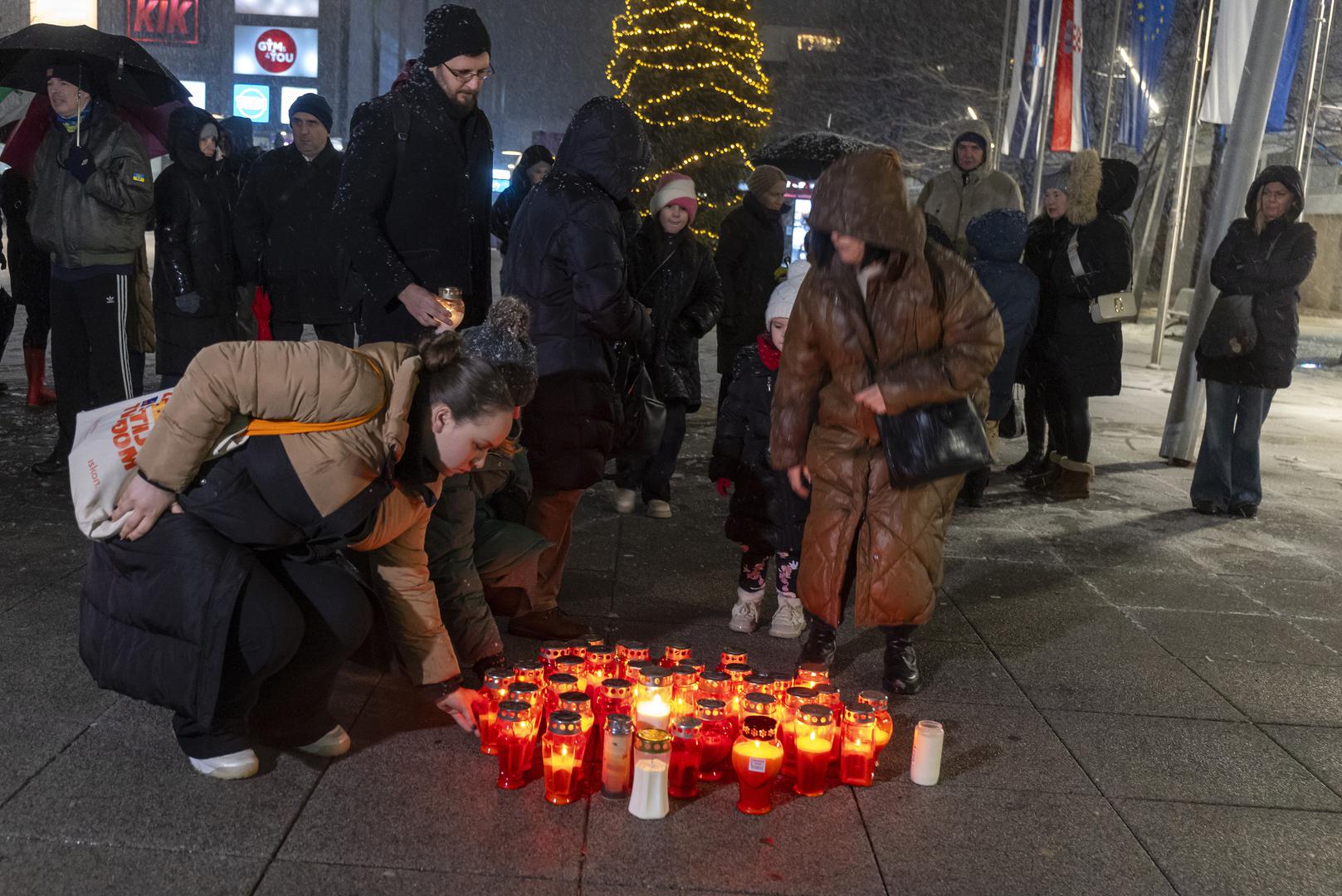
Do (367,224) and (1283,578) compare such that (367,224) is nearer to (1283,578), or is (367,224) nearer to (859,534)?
(859,534)

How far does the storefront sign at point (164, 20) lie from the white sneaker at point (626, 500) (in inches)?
2329

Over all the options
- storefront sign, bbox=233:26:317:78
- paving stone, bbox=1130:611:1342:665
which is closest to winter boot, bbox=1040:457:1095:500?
paving stone, bbox=1130:611:1342:665

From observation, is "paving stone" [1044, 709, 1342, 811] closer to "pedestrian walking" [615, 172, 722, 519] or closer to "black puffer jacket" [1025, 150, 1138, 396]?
"pedestrian walking" [615, 172, 722, 519]

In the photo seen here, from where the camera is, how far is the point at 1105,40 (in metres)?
26.9

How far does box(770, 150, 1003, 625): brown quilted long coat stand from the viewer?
400 cm

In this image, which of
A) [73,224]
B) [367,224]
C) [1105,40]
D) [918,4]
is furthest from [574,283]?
[918,4]

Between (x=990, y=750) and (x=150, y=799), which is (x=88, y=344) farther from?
(x=990, y=750)

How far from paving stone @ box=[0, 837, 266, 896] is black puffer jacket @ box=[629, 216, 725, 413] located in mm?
4060

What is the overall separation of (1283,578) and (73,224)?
21.4 ft

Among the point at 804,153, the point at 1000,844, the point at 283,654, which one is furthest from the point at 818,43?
the point at 283,654

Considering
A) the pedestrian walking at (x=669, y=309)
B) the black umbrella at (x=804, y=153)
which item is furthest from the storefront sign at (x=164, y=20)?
the pedestrian walking at (x=669, y=309)

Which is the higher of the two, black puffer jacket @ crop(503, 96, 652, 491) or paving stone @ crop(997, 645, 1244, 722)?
black puffer jacket @ crop(503, 96, 652, 491)

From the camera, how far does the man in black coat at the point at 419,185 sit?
468cm

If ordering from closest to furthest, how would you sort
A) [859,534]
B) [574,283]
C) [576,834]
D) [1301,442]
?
[576,834] < [859,534] < [574,283] < [1301,442]
